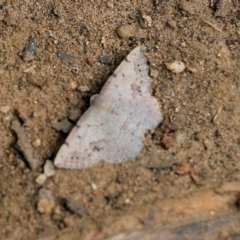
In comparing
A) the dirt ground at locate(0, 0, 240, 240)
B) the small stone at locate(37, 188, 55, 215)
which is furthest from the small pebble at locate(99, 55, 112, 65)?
the small stone at locate(37, 188, 55, 215)

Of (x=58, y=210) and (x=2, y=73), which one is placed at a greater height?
(x=2, y=73)

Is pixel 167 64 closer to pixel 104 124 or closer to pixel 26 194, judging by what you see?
pixel 104 124

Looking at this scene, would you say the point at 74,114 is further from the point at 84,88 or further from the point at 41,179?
the point at 41,179

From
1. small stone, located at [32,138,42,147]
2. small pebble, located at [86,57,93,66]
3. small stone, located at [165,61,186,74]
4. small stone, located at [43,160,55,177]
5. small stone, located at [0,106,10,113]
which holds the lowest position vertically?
small stone, located at [43,160,55,177]

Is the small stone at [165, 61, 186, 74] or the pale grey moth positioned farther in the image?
the small stone at [165, 61, 186, 74]

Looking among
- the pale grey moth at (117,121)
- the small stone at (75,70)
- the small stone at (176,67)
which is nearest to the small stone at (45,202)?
the pale grey moth at (117,121)

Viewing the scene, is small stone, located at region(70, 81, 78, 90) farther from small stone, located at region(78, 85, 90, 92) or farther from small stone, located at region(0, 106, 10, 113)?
small stone, located at region(0, 106, 10, 113)

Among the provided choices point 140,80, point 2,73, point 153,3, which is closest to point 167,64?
point 140,80

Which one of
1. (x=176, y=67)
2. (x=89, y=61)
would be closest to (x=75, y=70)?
(x=89, y=61)
